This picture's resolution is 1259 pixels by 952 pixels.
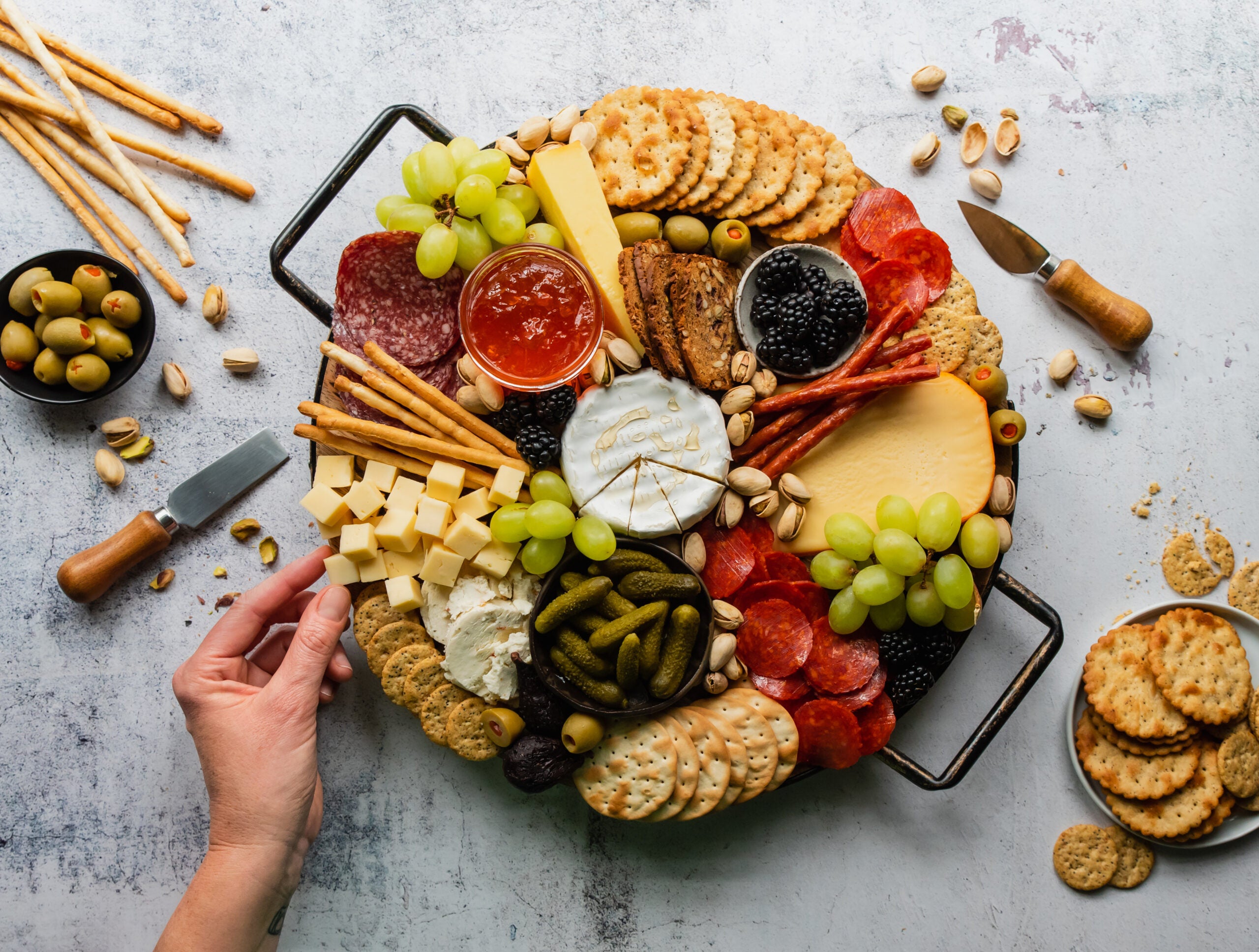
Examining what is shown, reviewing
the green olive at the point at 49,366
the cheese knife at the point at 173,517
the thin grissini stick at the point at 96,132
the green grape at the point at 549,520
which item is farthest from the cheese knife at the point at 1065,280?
the green olive at the point at 49,366

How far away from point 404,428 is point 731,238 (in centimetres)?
92

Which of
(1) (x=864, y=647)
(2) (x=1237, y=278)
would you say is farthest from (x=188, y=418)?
(2) (x=1237, y=278)

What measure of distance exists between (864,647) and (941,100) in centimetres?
155

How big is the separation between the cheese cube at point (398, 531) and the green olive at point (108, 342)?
33.3 inches

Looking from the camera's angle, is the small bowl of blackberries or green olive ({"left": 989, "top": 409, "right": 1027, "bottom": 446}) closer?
the small bowl of blackberries

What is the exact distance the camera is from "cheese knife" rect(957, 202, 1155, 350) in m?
2.13

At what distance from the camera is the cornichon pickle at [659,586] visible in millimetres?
1799

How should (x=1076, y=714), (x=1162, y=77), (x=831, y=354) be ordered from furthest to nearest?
(x=1162, y=77), (x=1076, y=714), (x=831, y=354)

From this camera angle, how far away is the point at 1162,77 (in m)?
2.26

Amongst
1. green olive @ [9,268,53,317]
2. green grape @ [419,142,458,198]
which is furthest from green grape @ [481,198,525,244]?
green olive @ [9,268,53,317]

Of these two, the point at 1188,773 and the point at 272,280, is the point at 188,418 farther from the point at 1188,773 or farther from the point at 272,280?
the point at 1188,773

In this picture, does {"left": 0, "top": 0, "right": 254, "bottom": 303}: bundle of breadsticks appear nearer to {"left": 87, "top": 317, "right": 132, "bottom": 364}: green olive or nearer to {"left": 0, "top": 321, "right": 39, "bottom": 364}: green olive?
{"left": 87, "top": 317, "right": 132, "bottom": 364}: green olive

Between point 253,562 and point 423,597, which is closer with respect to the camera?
point 423,597

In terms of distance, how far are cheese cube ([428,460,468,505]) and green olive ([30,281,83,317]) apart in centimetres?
101
